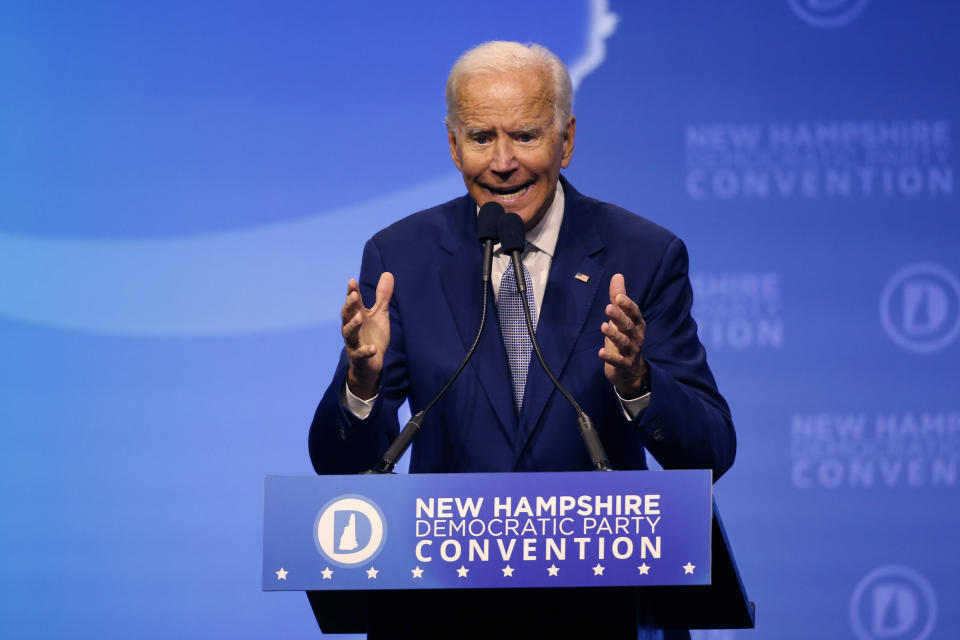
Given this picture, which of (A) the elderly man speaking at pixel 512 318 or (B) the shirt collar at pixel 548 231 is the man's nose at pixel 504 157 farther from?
(B) the shirt collar at pixel 548 231

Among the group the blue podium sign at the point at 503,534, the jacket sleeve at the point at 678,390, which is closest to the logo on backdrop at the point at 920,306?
the jacket sleeve at the point at 678,390

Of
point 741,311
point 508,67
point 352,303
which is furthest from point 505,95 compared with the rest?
point 741,311

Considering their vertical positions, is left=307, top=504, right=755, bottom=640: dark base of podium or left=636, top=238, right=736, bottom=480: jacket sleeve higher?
left=636, top=238, right=736, bottom=480: jacket sleeve

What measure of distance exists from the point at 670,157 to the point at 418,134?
0.79 m

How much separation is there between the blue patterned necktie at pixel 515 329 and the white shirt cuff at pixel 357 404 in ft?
1.09

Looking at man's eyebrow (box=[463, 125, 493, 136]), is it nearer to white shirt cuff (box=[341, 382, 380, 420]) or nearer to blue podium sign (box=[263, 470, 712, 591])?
white shirt cuff (box=[341, 382, 380, 420])

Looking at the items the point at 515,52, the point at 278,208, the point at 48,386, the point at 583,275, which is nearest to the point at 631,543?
the point at 583,275

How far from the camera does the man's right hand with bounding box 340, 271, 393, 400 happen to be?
1766mm

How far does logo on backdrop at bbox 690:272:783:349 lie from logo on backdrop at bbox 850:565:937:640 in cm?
77

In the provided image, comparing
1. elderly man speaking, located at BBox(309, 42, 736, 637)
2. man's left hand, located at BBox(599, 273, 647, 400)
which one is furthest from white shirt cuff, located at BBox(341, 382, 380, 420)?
man's left hand, located at BBox(599, 273, 647, 400)

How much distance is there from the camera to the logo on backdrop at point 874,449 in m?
3.52

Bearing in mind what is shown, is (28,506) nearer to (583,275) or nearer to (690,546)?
(583,275)

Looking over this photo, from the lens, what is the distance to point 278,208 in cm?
367

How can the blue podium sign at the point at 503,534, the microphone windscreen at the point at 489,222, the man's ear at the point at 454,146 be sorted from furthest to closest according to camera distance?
the man's ear at the point at 454,146 → the microphone windscreen at the point at 489,222 → the blue podium sign at the point at 503,534
